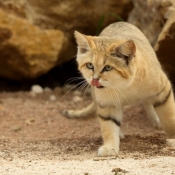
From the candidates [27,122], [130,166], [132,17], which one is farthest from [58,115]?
[130,166]

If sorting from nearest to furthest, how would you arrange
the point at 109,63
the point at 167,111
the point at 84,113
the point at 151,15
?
the point at 109,63 → the point at 167,111 → the point at 84,113 → the point at 151,15

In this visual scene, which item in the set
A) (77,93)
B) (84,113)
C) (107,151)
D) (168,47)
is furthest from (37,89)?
(107,151)

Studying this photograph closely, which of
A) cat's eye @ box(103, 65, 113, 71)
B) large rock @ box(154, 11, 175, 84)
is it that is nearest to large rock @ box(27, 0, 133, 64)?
large rock @ box(154, 11, 175, 84)

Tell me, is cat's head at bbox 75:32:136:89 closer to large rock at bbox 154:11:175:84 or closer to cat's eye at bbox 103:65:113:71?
cat's eye at bbox 103:65:113:71

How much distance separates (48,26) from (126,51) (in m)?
3.05

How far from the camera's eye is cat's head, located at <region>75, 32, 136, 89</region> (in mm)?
4098

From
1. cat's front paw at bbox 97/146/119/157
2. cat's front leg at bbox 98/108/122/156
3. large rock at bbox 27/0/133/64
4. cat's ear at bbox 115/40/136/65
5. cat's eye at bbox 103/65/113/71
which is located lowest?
cat's front paw at bbox 97/146/119/157

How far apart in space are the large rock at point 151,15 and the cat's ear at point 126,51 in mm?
1770

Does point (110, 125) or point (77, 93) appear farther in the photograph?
point (77, 93)

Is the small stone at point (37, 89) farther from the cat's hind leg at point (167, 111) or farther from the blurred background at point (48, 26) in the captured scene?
the cat's hind leg at point (167, 111)

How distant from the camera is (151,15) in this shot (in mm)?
6266

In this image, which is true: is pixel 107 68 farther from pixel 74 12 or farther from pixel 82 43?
pixel 74 12

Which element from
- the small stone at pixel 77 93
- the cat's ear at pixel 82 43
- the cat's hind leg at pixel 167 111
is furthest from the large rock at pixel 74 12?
the cat's ear at pixel 82 43

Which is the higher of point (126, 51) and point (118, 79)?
point (126, 51)
